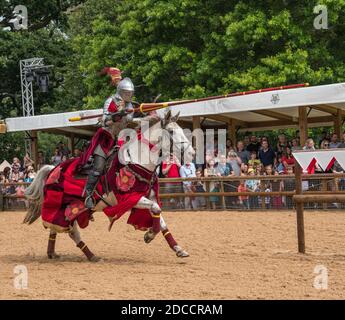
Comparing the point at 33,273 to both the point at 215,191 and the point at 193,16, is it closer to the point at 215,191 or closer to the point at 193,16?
the point at 215,191

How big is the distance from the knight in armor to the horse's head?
1.66ft

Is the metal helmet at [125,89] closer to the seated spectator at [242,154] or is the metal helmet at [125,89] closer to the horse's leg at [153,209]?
the horse's leg at [153,209]

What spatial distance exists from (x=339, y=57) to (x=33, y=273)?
18.8 meters

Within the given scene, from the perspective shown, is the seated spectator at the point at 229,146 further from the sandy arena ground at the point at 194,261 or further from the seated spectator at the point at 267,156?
the sandy arena ground at the point at 194,261

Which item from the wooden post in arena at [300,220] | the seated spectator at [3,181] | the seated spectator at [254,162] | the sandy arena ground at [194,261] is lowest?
the sandy arena ground at [194,261]

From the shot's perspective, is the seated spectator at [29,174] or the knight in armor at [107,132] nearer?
the knight in armor at [107,132]

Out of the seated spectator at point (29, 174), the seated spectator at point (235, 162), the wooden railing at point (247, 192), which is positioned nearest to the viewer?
the wooden railing at point (247, 192)

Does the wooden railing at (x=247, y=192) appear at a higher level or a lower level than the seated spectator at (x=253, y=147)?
lower

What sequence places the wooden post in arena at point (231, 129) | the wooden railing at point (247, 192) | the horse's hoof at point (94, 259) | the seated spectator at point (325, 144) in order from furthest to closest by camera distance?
the wooden post in arena at point (231, 129) → the seated spectator at point (325, 144) → the wooden railing at point (247, 192) → the horse's hoof at point (94, 259)

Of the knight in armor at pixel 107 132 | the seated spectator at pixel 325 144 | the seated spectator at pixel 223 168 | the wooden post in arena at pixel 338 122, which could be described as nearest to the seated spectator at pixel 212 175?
the seated spectator at pixel 223 168

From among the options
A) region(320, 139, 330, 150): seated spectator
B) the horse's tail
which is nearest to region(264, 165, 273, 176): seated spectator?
region(320, 139, 330, 150): seated spectator

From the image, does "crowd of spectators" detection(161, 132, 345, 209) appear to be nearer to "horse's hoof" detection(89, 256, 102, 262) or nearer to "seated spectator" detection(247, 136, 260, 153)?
"seated spectator" detection(247, 136, 260, 153)

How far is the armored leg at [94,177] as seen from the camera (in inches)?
396

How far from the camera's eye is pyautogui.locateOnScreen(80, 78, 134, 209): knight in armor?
972 centimetres
